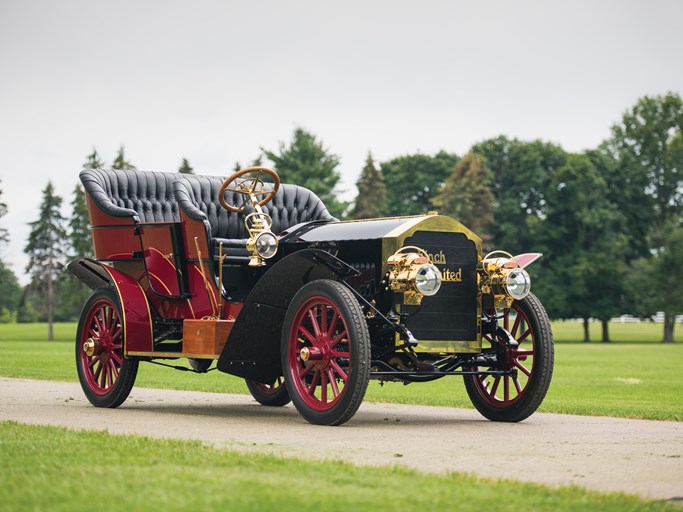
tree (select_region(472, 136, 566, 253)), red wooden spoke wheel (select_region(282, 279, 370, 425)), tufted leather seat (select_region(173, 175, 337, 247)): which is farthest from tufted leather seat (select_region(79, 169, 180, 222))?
tree (select_region(472, 136, 566, 253))

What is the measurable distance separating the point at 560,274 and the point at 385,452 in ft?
197

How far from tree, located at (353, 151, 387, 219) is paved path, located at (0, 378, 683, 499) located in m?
56.9

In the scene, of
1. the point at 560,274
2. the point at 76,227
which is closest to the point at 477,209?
the point at 560,274

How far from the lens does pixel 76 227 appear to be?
236ft

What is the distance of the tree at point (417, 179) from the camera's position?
2982 inches

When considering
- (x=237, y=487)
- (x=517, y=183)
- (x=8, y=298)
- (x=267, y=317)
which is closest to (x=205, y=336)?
(x=267, y=317)

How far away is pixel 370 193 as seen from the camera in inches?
2813

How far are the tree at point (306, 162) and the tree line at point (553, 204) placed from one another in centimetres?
8

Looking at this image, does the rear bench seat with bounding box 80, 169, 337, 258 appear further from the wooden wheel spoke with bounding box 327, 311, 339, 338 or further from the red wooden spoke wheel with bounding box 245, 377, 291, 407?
the wooden wheel spoke with bounding box 327, 311, 339, 338

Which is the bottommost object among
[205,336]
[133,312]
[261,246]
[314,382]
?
[314,382]

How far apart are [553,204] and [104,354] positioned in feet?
197

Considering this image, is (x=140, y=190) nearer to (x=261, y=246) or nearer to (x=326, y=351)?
(x=261, y=246)

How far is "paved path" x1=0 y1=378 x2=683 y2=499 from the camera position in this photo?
24.4ft

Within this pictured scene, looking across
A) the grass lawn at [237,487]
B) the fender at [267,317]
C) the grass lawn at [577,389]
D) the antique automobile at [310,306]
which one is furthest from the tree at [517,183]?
the grass lawn at [237,487]
